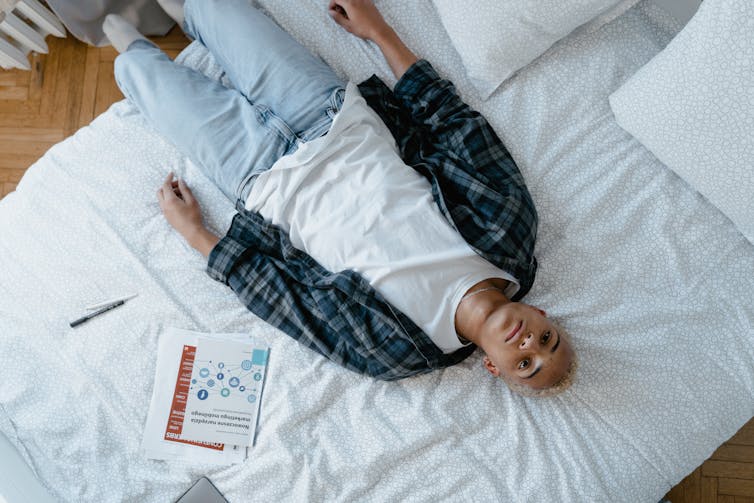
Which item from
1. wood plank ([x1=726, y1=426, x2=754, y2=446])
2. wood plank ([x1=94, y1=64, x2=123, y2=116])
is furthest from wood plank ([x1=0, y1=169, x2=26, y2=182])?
wood plank ([x1=726, y1=426, x2=754, y2=446])

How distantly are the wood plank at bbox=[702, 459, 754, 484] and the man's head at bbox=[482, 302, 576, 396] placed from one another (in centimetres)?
71

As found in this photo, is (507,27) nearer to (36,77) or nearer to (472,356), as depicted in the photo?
(472,356)

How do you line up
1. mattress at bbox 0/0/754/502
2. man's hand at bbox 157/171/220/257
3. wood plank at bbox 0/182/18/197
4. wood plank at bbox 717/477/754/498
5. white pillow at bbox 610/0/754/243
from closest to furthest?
white pillow at bbox 610/0/754/243 → mattress at bbox 0/0/754/502 → man's hand at bbox 157/171/220/257 → wood plank at bbox 717/477/754/498 → wood plank at bbox 0/182/18/197

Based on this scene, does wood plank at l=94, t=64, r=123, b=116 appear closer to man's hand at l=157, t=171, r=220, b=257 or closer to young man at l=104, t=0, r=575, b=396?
young man at l=104, t=0, r=575, b=396

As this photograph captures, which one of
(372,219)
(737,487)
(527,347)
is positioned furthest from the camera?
(737,487)

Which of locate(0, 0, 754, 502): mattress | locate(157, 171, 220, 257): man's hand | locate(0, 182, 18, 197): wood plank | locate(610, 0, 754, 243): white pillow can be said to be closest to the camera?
locate(610, 0, 754, 243): white pillow

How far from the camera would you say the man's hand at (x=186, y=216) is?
1394 millimetres

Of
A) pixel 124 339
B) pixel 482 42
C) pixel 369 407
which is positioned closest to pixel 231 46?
pixel 482 42

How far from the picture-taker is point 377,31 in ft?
4.84

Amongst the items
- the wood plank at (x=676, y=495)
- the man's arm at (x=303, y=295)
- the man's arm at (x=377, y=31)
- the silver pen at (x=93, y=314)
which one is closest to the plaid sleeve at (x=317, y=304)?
the man's arm at (x=303, y=295)

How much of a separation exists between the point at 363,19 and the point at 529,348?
0.87m

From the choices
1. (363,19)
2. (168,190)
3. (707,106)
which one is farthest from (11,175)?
(707,106)

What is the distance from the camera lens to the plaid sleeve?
1299mm

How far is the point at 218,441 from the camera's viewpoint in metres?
1.31
